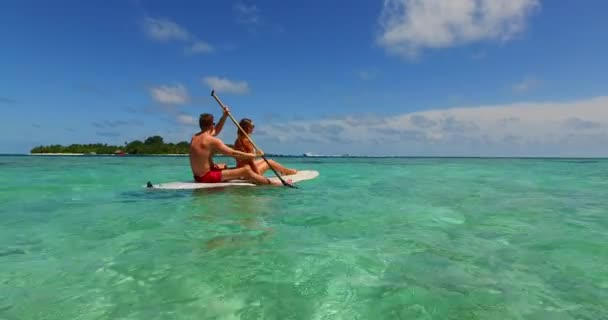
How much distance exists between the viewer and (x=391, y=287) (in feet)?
9.70

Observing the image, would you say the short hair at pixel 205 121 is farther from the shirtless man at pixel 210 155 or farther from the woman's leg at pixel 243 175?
the woman's leg at pixel 243 175

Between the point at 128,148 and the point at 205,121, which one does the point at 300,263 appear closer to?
the point at 205,121

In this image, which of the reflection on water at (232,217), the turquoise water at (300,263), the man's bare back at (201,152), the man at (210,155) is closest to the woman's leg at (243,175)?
the man at (210,155)

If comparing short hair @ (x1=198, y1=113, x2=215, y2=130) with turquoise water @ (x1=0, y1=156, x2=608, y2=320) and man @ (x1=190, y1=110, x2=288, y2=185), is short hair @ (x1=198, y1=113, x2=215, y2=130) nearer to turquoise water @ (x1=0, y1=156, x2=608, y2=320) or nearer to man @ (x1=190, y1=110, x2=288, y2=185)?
man @ (x1=190, y1=110, x2=288, y2=185)

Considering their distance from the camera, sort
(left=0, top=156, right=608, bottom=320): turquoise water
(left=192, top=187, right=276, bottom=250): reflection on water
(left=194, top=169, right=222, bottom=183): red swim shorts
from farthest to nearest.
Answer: (left=194, top=169, right=222, bottom=183): red swim shorts, (left=192, top=187, right=276, bottom=250): reflection on water, (left=0, top=156, right=608, bottom=320): turquoise water

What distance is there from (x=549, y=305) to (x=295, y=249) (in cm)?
227

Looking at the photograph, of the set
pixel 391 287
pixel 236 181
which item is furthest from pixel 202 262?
pixel 236 181

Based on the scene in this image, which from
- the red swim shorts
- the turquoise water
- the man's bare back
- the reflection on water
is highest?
the man's bare back

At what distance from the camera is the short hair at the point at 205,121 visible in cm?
940

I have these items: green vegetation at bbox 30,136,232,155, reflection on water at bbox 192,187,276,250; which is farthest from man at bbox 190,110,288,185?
green vegetation at bbox 30,136,232,155

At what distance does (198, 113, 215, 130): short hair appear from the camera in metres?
9.40

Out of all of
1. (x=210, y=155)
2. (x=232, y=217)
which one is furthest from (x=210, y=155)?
(x=232, y=217)

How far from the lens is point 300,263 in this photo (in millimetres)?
3529

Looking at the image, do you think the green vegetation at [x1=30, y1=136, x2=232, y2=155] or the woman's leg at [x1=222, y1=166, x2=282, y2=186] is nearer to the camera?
the woman's leg at [x1=222, y1=166, x2=282, y2=186]
